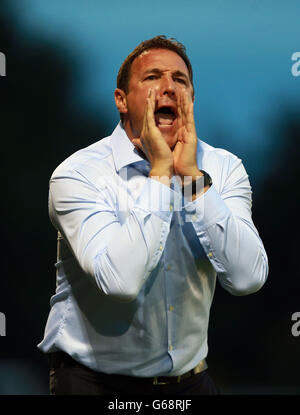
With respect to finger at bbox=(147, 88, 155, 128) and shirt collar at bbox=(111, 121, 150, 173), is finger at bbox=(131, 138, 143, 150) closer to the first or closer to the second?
shirt collar at bbox=(111, 121, 150, 173)

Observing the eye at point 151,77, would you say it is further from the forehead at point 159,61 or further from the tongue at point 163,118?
the tongue at point 163,118

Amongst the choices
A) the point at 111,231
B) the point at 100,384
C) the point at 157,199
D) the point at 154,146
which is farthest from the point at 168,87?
the point at 100,384

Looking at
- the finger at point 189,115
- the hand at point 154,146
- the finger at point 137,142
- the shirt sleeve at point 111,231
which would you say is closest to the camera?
the shirt sleeve at point 111,231

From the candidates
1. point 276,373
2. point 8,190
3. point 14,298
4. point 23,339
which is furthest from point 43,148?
point 276,373

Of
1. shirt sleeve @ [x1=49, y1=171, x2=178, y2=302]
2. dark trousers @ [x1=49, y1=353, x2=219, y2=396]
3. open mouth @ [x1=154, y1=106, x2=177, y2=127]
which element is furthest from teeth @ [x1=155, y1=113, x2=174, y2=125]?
dark trousers @ [x1=49, y1=353, x2=219, y2=396]

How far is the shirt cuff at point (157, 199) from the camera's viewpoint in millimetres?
1865

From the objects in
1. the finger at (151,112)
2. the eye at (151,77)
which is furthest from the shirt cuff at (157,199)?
the eye at (151,77)

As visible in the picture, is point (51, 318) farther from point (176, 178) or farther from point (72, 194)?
point (176, 178)

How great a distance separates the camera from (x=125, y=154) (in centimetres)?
219

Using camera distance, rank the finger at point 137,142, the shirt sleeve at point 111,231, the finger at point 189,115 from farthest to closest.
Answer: the finger at point 137,142 < the finger at point 189,115 < the shirt sleeve at point 111,231

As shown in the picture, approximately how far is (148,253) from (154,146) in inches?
14.6

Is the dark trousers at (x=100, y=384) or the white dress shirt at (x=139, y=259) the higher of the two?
the white dress shirt at (x=139, y=259)

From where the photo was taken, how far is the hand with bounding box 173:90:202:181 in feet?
6.55

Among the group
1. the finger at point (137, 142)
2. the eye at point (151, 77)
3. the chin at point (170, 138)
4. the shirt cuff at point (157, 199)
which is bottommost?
the shirt cuff at point (157, 199)
